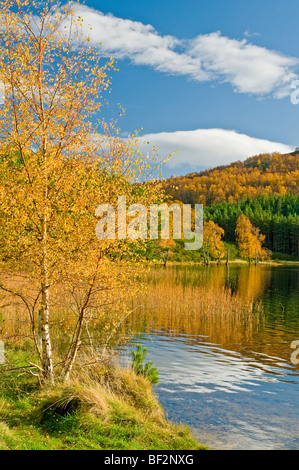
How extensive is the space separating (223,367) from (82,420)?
951 centimetres

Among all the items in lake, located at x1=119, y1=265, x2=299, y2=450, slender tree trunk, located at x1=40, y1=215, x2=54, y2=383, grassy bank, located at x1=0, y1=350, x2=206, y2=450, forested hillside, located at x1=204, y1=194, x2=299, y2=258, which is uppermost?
forested hillside, located at x1=204, y1=194, x2=299, y2=258

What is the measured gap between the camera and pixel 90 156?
12.2 meters

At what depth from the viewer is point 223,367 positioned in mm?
17578

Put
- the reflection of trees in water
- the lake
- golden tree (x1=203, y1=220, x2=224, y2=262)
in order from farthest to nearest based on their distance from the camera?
golden tree (x1=203, y1=220, x2=224, y2=262) → the reflection of trees in water → the lake

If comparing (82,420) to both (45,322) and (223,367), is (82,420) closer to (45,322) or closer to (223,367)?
(45,322)

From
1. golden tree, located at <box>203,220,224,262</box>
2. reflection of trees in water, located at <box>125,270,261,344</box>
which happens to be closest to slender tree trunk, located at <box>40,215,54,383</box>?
reflection of trees in water, located at <box>125,270,261,344</box>

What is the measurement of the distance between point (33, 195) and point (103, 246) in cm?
237

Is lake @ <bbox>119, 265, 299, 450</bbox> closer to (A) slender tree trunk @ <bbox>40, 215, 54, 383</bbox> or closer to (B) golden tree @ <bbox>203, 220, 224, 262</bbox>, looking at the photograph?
(A) slender tree trunk @ <bbox>40, 215, 54, 383</bbox>

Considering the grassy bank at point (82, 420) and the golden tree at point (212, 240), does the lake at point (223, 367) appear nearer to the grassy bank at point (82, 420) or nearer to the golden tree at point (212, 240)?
the grassy bank at point (82, 420)

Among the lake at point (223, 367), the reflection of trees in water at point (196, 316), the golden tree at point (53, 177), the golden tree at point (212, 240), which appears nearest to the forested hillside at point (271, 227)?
the golden tree at point (212, 240)

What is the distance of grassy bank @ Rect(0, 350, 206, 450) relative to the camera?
8828 mm

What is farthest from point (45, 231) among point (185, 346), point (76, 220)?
point (185, 346)

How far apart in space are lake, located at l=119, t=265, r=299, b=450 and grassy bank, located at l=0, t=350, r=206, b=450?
1.16 m
